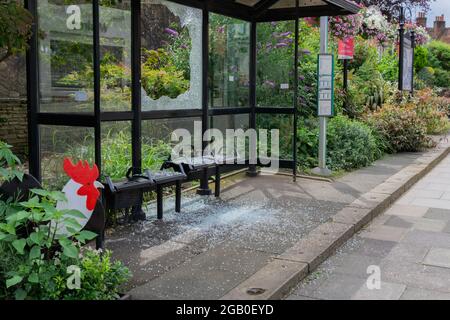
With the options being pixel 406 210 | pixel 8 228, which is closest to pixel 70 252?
pixel 8 228

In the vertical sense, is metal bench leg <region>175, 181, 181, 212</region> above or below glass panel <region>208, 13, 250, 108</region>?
below

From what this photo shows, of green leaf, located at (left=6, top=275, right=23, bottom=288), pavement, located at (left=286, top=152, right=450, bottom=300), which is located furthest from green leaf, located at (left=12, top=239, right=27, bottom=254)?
pavement, located at (left=286, top=152, right=450, bottom=300)

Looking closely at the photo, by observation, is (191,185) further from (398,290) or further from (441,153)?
(441,153)

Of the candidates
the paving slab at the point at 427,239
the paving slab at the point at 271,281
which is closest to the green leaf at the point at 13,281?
the paving slab at the point at 271,281

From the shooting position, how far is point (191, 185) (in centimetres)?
780

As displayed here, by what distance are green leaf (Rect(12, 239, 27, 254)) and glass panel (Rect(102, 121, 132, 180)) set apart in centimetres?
251

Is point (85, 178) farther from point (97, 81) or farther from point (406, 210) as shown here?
point (406, 210)

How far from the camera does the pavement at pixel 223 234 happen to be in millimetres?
4254

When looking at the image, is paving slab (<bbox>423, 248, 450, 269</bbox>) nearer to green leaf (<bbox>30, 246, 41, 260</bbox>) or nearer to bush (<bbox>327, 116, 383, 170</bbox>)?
green leaf (<bbox>30, 246, 41, 260</bbox>)

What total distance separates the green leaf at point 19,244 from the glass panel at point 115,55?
261cm

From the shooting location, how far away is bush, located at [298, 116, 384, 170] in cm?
969

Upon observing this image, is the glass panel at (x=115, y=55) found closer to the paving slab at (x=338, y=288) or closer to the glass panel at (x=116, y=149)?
the glass panel at (x=116, y=149)
